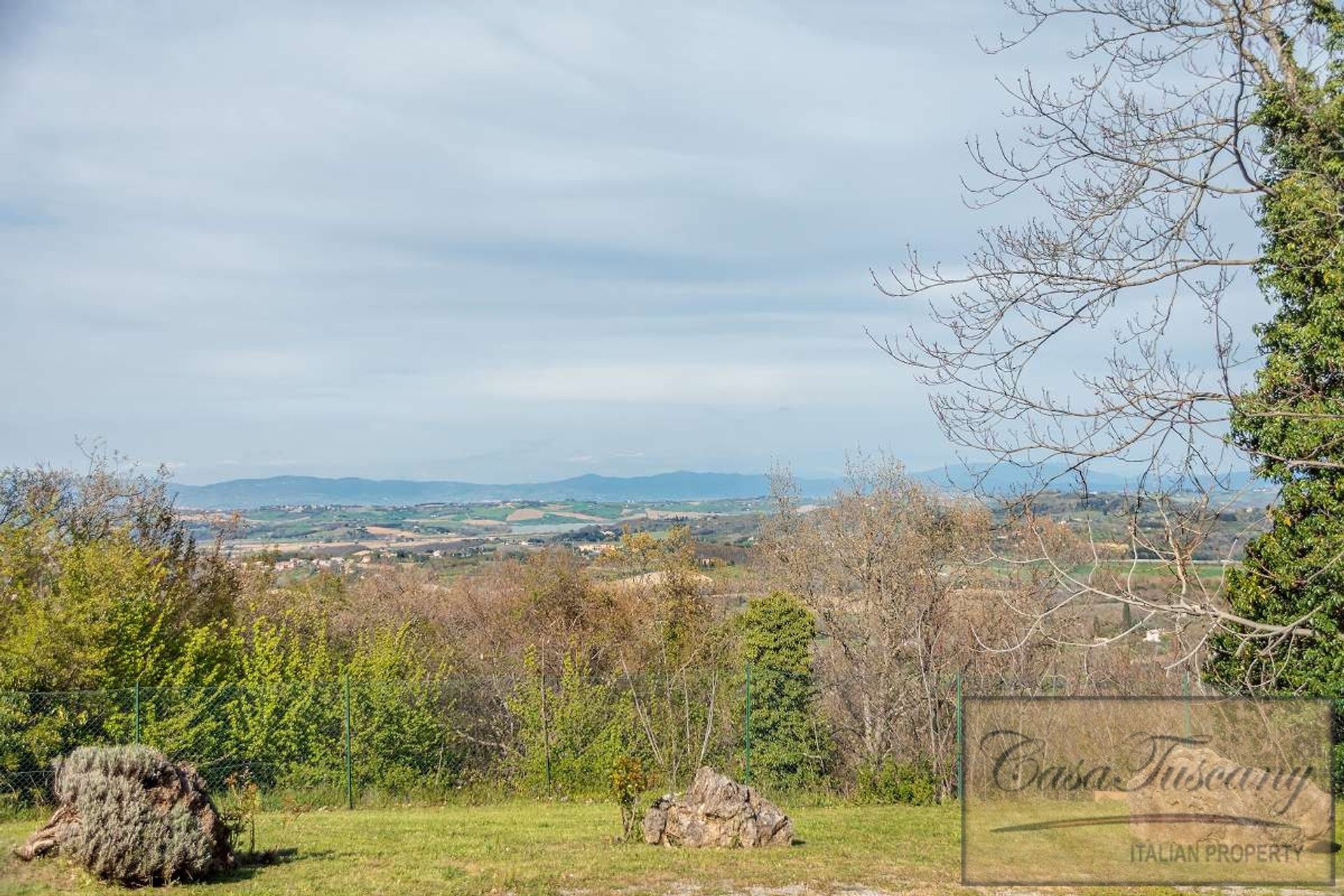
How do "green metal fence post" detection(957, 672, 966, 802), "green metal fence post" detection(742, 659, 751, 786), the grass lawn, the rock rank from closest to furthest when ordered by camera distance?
the grass lawn → the rock → "green metal fence post" detection(957, 672, 966, 802) → "green metal fence post" detection(742, 659, 751, 786)

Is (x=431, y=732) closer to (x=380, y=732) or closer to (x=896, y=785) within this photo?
(x=380, y=732)

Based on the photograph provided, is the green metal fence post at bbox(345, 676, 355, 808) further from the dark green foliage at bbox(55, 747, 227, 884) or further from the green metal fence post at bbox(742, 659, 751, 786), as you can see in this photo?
the dark green foliage at bbox(55, 747, 227, 884)

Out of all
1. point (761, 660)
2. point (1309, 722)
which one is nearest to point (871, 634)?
point (761, 660)

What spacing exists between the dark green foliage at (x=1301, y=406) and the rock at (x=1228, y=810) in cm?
104

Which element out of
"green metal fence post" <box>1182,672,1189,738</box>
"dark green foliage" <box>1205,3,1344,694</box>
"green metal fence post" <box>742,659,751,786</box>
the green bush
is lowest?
the green bush

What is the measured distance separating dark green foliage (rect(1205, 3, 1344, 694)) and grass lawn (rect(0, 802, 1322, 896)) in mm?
4007

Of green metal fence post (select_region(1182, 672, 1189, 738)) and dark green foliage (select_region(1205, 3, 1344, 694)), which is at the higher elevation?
dark green foliage (select_region(1205, 3, 1344, 694))

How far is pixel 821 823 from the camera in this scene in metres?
13.3

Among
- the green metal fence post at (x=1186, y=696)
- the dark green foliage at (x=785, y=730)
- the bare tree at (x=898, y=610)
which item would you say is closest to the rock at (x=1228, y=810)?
the green metal fence post at (x=1186, y=696)

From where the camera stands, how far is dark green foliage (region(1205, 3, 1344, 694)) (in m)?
8.99

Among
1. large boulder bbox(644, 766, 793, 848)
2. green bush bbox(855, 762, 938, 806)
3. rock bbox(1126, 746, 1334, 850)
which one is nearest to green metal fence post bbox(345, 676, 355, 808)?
large boulder bbox(644, 766, 793, 848)

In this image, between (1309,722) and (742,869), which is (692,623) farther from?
(742,869)

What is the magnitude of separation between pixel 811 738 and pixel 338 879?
1074cm

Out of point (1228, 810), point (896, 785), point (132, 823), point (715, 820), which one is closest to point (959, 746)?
point (896, 785)
